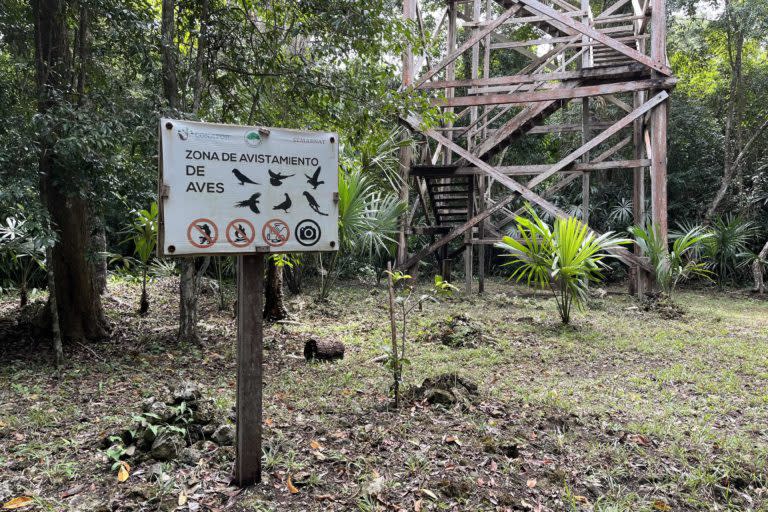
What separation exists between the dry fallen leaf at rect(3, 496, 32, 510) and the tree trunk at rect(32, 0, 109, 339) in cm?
235

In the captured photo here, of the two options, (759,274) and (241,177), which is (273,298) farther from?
(759,274)

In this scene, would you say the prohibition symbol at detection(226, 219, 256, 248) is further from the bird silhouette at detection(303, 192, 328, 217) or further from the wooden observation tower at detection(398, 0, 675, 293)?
the wooden observation tower at detection(398, 0, 675, 293)

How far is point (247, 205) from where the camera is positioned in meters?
2.28

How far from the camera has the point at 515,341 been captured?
5750mm

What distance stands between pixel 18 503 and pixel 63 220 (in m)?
3.13

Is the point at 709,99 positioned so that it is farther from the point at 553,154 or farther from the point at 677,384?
the point at 677,384

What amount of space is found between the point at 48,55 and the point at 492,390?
4522mm

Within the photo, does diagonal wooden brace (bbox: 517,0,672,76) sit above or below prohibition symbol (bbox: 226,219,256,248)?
above

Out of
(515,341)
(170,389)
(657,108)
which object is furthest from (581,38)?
(170,389)

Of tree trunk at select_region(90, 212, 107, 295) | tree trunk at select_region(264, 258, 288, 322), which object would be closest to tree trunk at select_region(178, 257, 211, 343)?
tree trunk at select_region(90, 212, 107, 295)

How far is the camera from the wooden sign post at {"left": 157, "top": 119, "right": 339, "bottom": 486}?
2.14 m

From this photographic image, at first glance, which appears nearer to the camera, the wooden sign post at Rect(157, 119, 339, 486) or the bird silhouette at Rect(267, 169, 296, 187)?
the wooden sign post at Rect(157, 119, 339, 486)

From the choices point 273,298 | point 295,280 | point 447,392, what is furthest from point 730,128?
point 447,392

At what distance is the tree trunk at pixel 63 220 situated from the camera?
4.30 m
